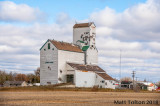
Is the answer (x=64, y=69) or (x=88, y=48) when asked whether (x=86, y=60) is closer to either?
(x=88, y=48)

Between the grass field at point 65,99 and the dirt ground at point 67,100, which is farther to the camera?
the grass field at point 65,99

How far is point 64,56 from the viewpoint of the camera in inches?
2899

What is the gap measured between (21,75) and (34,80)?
87.3 ft

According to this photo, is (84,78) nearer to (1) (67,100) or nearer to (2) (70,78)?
(2) (70,78)

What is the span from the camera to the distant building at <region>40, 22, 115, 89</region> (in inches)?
2817

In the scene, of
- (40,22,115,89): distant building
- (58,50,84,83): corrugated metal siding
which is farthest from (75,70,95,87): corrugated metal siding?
(58,50,84,83): corrugated metal siding

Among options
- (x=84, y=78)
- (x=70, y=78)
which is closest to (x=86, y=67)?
(x=84, y=78)

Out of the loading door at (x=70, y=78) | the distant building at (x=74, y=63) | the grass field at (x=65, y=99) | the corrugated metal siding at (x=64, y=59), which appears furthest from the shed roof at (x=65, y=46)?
the grass field at (x=65, y=99)

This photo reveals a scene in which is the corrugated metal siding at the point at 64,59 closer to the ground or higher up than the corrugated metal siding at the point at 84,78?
higher up

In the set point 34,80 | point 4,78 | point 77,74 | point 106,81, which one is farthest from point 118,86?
point 4,78

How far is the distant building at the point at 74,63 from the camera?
71.6m

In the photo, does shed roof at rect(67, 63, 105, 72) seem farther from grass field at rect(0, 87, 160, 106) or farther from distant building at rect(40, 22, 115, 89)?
grass field at rect(0, 87, 160, 106)

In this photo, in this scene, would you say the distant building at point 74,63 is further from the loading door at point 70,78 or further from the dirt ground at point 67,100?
the dirt ground at point 67,100

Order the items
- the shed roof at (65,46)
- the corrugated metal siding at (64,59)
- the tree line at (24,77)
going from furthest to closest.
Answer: the tree line at (24,77)
the shed roof at (65,46)
the corrugated metal siding at (64,59)
